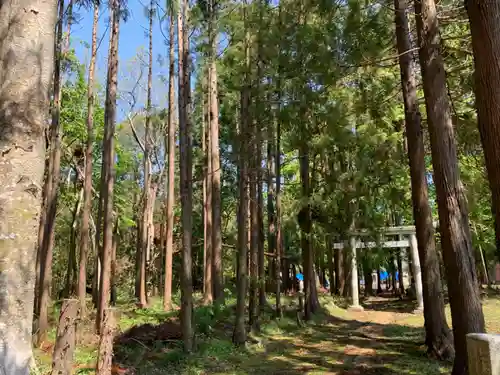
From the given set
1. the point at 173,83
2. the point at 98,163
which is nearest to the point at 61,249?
the point at 98,163

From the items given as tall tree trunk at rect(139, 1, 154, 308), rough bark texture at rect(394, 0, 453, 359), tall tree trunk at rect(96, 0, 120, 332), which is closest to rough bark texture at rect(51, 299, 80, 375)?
tall tree trunk at rect(96, 0, 120, 332)

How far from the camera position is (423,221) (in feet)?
28.6

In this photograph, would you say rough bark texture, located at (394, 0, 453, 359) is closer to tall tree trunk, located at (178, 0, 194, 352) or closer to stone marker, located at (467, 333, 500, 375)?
tall tree trunk, located at (178, 0, 194, 352)

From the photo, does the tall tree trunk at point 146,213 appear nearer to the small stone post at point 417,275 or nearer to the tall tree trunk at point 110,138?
the tall tree trunk at point 110,138

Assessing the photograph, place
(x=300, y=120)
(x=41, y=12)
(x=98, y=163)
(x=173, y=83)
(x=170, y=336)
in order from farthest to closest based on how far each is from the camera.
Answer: (x=98, y=163) < (x=173, y=83) < (x=300, y=120) < (x=170, y=336) < (x=41, y=12)

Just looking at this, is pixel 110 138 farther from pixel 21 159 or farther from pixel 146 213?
pixel 146 213

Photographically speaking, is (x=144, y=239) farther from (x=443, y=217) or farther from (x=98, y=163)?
(x=443, y=217)

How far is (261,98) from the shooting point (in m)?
11.6

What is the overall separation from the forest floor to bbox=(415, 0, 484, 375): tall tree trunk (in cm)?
150

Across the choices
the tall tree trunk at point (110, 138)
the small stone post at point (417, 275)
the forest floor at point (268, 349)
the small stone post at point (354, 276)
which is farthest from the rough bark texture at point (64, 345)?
the small stone post at point (417, 275)

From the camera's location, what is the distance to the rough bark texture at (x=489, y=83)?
3.73 metres

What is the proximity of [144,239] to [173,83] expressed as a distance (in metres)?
6.04

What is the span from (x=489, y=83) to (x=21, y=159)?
3.60 metres

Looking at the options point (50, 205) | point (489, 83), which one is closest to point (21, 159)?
point (489, 83)
